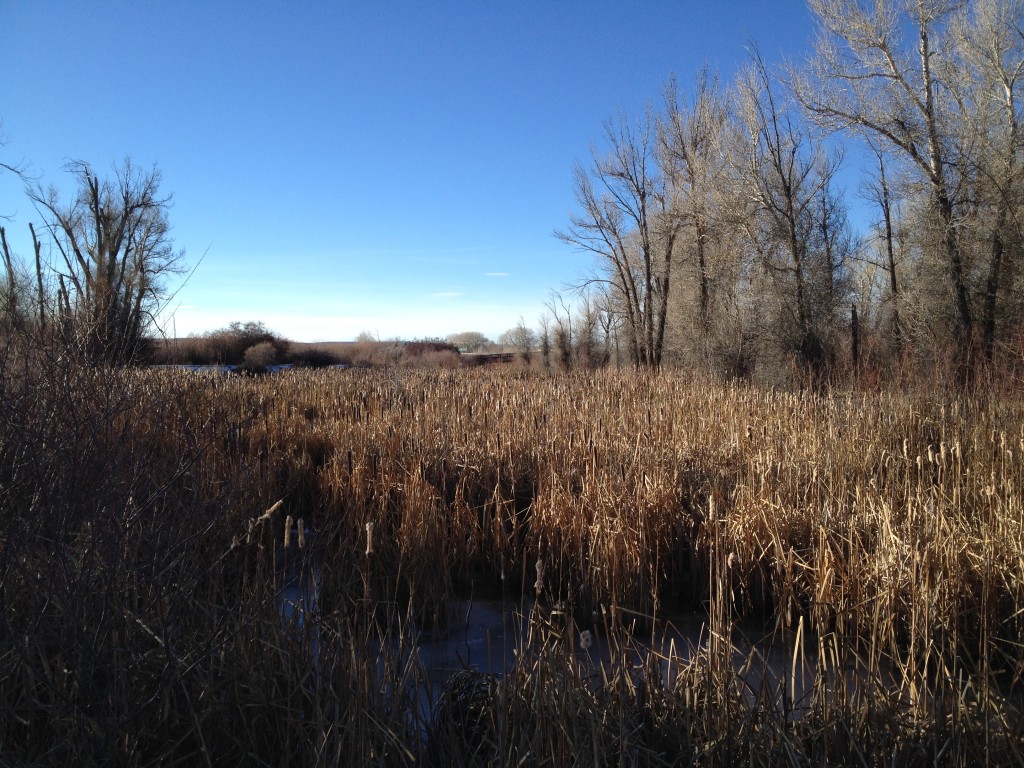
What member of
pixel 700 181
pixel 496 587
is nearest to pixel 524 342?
pixel 700 181

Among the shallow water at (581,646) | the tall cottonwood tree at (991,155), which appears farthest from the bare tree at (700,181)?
the shallow water at (581,646)

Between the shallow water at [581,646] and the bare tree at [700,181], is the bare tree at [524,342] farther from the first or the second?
the shallow water at [581,646]

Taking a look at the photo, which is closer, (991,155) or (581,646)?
(581,646)

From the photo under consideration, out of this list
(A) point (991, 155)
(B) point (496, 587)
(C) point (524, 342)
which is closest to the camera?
(B) point (496, 587)

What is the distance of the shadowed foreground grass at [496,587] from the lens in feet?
6.45

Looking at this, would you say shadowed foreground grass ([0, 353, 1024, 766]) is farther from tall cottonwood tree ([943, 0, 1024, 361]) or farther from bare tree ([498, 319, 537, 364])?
bare tree ([498, 319, 537, 364])

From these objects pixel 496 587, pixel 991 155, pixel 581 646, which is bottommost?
pixel 496 587

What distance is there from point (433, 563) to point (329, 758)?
1935 millimetres

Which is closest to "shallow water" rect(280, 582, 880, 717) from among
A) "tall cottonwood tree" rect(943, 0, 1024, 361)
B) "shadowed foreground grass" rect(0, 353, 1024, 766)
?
"shadowed foreground grass" rect(0, 353, 1024, 766)

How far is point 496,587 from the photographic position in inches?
166

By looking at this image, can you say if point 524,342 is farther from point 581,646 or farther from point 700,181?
point 581,646

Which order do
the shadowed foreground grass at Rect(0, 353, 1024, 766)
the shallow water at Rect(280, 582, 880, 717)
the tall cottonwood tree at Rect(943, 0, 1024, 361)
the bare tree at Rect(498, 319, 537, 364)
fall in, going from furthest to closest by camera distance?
the bare tree at Rect(498, 319, 537, 364)
the tall cottonwood tree at Rect(943, 0, 1024, 361)
the shallow water at Rect(280, 582, 880, 717)
the shadowed foreground grass at Rect(0, 353, 1024, 766)

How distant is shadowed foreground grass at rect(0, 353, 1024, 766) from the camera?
77.4 inches

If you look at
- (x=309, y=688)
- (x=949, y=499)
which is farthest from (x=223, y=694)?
(x=949, y=499)
